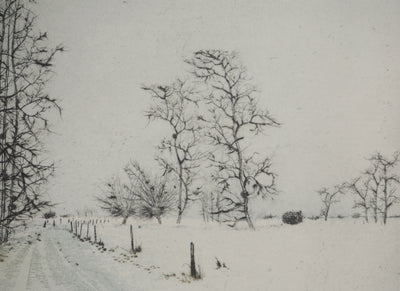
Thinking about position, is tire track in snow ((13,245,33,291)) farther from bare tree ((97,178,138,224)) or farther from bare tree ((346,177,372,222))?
bare tree ((97,178,138,224))

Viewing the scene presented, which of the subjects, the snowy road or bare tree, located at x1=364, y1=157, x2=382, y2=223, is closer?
the snowy road

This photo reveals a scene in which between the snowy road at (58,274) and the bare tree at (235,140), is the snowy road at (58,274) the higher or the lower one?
the lower one

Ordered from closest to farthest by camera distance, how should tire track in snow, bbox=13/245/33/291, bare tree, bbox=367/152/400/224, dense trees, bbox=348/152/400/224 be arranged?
tire track in snow, bbox=13/245/33/291, bare tree, bbox=367/152/400/224, dense trees, bbox=348/152/400/224

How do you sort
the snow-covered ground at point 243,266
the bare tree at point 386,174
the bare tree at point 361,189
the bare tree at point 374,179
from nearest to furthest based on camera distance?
the snow-covered ground at point 243,266 → the bare tree at point 386,174 → the bare tree at point 374,179 → the bare tree at point 361,189

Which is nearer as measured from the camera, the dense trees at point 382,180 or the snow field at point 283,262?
the snow field at point 283,262

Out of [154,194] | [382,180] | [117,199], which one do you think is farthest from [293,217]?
[117,199]

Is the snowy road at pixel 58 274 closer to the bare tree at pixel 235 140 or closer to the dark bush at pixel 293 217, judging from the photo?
the bare tree at pixel 235 140

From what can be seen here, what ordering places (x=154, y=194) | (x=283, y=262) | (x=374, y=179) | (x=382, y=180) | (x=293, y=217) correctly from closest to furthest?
(x=283, y=262)
(x=374, y=179)
(x=293, y=217)
(x=382, y=180)
(x=154, y=194)

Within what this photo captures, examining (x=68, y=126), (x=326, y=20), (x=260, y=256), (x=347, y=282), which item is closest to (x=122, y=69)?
(x=68, y=126)

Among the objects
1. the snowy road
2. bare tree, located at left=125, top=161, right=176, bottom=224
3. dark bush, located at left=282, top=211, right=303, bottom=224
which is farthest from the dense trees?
bare tree, located at left=125, top=161, right=176, bottom=224

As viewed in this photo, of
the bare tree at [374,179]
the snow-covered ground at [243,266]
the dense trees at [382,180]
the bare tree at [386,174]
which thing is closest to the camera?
the snow-covered ground at [243,266]

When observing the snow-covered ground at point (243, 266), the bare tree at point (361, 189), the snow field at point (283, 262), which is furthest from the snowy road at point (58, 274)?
the bare tree at point (361, 189)

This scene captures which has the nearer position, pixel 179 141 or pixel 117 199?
pixel 179 141

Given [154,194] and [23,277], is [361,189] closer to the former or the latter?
[154,194]
